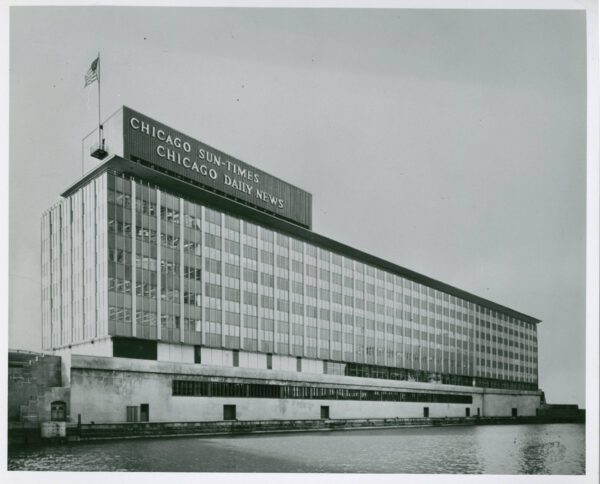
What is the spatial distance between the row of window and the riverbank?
3.28 meters

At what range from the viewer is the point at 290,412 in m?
60.2

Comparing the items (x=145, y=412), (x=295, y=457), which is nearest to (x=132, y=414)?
(x=145, y=412)

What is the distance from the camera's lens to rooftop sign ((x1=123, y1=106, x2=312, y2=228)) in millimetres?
52094

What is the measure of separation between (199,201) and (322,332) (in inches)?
842

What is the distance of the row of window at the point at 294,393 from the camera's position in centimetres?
5100

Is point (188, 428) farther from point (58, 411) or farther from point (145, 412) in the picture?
point (58, 411)

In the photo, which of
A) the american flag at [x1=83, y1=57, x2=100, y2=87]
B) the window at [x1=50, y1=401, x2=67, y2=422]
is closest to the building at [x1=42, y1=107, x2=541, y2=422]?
the window at [x1=50, y1=401, x2=67, y2=422]

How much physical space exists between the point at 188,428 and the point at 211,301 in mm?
12747

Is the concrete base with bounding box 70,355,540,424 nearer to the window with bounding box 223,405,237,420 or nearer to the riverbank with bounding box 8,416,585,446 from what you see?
the window with bounding box 223,405,237,420

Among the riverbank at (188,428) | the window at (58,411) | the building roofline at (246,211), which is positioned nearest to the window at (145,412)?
the riverbank at (188,428)

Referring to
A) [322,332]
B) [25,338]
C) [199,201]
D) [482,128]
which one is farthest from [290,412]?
[482,128]

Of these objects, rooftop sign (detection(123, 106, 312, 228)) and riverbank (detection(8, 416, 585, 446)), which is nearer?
riverbank (detection(8, 416, 585, 446))

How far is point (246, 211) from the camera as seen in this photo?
203 feet

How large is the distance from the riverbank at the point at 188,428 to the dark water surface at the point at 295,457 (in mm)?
854
